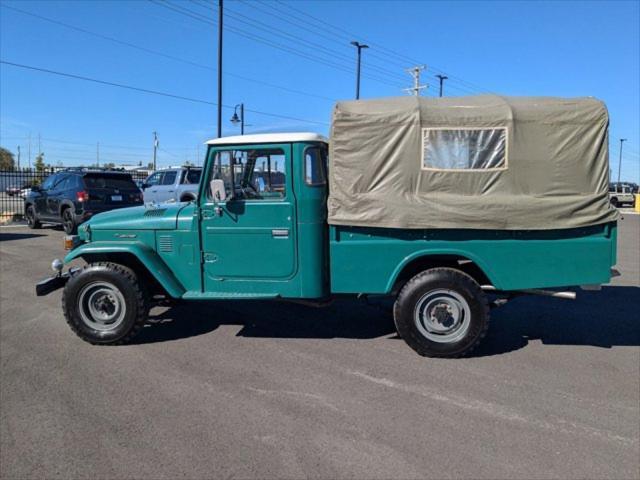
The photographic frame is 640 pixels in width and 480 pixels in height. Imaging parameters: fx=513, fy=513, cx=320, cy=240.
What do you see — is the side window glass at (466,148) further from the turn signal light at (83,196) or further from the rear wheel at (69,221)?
the rear wheel at (69,221)

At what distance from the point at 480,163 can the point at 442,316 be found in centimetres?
→ 158

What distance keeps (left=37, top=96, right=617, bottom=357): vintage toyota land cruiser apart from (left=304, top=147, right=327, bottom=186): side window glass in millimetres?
13

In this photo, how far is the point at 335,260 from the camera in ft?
17.3

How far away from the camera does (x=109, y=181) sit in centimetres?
1451

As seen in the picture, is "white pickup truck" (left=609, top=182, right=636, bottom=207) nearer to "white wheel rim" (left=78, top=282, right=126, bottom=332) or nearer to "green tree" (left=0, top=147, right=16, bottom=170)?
"white wheel rim" (left=78, top=282, right=126, bottom=332)

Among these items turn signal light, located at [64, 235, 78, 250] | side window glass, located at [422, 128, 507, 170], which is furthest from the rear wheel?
side window glass, located at [422, 128, 507, 170]

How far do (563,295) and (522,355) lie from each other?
739mm

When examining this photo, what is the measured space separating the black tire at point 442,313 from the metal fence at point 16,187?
1533 cm

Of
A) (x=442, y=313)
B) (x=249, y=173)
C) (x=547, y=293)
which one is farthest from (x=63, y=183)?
(x=547, y=293)

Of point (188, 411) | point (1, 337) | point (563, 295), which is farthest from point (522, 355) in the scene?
point (1, 337)

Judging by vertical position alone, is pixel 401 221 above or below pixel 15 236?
above

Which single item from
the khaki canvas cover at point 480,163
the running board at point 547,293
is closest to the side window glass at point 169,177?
the khaki canvas cover at point 480,163

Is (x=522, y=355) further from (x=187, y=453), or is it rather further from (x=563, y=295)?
(x=187, y=453)

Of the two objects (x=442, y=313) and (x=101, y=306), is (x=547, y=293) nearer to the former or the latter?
(x=442, y=313)
